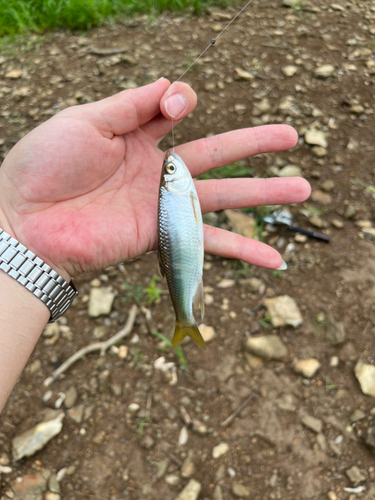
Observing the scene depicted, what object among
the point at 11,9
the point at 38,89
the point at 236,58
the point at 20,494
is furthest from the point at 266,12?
the point at 20,494

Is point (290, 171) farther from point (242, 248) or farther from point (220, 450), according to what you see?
point (220, 450)

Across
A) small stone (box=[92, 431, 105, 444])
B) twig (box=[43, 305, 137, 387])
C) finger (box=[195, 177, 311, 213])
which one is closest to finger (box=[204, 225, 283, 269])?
finger (box=[195, 177, 311, 213])

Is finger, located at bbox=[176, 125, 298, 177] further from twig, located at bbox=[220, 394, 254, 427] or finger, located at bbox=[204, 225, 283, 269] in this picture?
twig, located at bbox=[220, 394, 254, 427]

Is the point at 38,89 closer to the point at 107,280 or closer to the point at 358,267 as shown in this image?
the point at 107,280

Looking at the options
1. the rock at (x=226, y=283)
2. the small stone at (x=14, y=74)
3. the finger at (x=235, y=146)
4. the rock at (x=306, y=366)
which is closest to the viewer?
the rock at (x=306, y=366)

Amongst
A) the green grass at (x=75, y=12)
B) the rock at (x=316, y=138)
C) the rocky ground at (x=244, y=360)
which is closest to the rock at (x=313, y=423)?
the rocky ground at (x=244, y=360)

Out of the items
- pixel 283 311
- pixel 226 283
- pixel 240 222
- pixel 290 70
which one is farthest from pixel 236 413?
pixel 290 70

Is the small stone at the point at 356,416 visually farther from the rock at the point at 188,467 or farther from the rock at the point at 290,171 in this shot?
the rock at the point at 290,171
